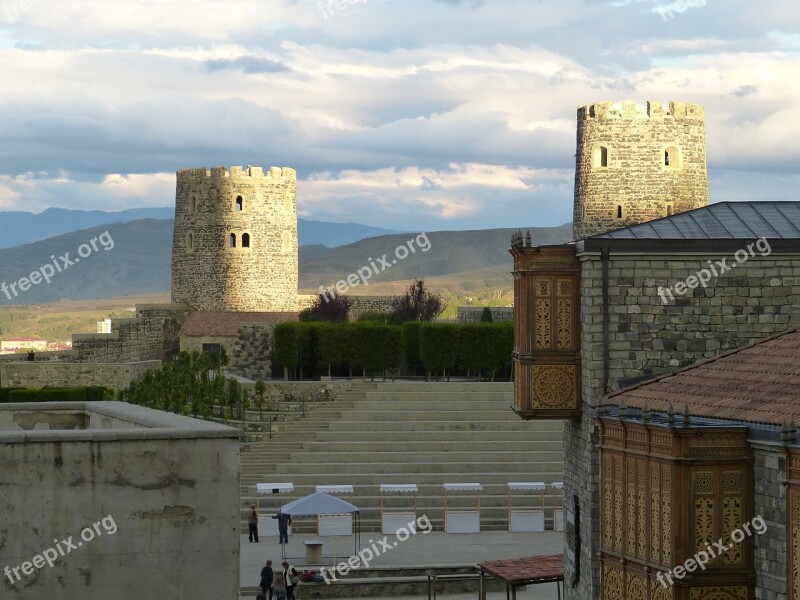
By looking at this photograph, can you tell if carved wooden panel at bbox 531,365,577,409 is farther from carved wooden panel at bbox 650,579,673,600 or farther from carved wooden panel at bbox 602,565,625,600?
carved wooden panel at bbox 650,579,673,600

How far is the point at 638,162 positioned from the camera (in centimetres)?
5653

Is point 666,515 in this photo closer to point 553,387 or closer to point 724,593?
point 724,593

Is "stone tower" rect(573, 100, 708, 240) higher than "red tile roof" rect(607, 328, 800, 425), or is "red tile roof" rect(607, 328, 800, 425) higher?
"stone tower" rect(573, 100, 708, 240)

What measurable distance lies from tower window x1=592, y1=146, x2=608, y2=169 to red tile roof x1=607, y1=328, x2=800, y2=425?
121ft

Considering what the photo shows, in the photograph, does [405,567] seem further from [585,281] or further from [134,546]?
[134,546]

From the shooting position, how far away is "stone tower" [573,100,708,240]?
185 ft

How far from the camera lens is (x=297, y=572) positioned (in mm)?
25578

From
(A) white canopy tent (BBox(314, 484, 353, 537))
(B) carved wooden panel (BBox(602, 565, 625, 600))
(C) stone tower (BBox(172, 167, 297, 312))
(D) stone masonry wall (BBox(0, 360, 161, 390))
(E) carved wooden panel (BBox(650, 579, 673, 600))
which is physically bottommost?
(A) white canopy tent (BBox(314, 484, 353, 537))

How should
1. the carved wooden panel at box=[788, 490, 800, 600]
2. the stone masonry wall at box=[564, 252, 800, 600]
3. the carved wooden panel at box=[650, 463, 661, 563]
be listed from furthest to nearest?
the stone masonry wall at box=[564, 252, 800, 600]
the carved wooden panel at box=[650, 463, 661, 563]
the carved wooden panel at box=[788, 490, 800, 600]

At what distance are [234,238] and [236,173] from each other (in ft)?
8.05

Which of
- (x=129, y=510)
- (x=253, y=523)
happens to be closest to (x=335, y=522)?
(x=253, y=523)

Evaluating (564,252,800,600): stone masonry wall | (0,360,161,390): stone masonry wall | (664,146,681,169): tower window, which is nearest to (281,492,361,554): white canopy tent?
(564,252,800,600): stone masonry wall

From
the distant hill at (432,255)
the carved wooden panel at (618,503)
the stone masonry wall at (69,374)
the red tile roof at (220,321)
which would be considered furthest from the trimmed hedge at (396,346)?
the distant hill at (432,255)

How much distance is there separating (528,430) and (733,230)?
16.0m
